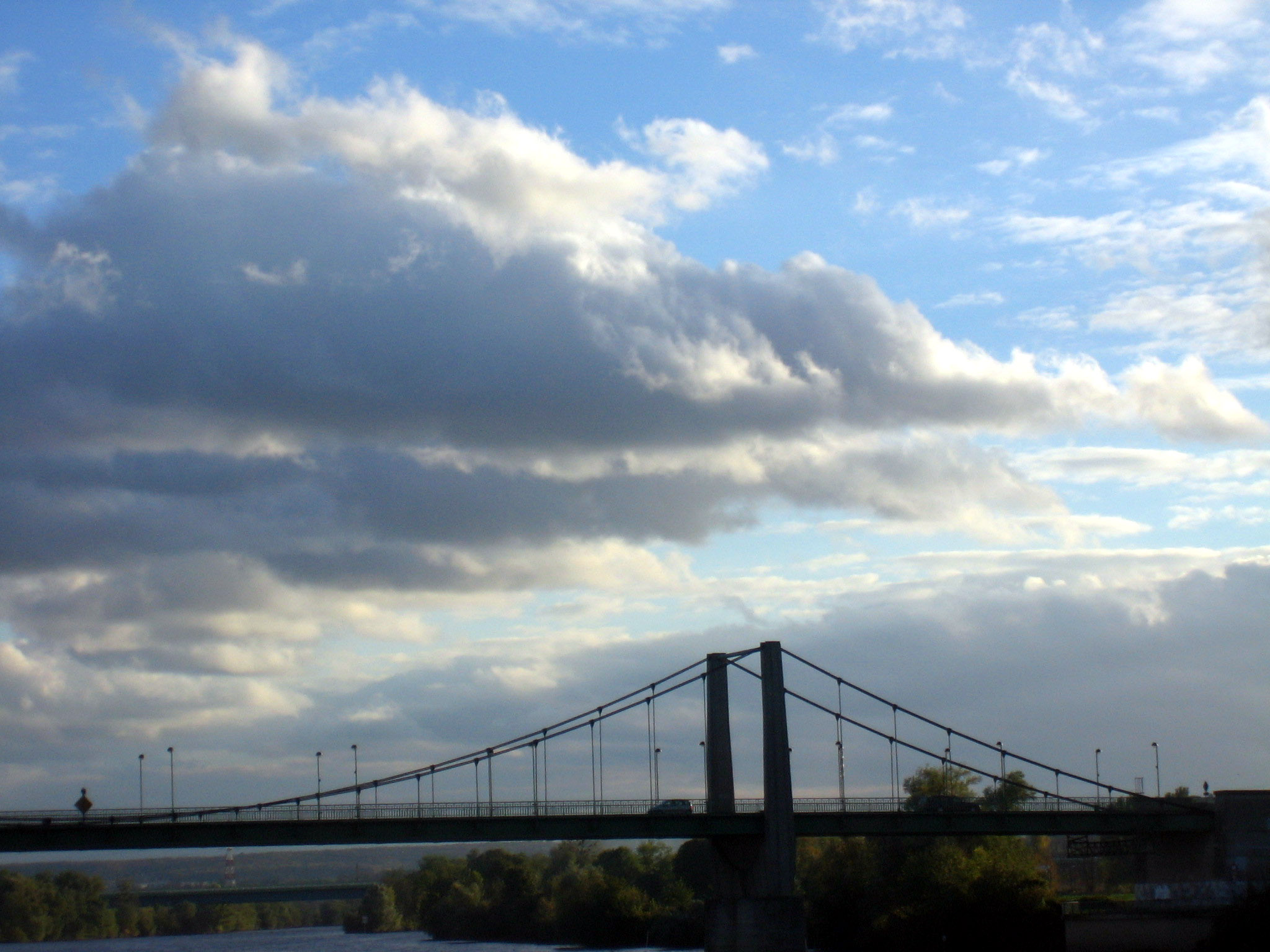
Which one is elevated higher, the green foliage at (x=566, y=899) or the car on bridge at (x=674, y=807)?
A: the car on bridge at (x=674, y=807)

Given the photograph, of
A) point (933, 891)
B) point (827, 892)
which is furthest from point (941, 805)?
point (827, 892)

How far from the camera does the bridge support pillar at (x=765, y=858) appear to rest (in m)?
87.5

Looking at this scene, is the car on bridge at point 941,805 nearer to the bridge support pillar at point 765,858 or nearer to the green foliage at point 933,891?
the green foliage at point 933,891

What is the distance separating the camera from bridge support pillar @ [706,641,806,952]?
287ft

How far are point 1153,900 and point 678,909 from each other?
63.0m

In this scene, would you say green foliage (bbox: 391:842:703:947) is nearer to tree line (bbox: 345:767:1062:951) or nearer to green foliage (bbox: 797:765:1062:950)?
tree line (bbox: 345:767:1062:951)

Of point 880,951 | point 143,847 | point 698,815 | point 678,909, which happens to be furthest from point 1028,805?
point 143,847

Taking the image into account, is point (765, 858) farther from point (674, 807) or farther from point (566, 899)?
point (566, 899)

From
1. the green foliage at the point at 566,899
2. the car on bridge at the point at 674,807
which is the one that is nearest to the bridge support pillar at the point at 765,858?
the car on bridge at the point at 674,807

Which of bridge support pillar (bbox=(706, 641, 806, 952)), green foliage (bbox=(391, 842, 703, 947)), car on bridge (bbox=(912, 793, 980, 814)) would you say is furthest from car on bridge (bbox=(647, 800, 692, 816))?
green foliage (bbox=(391, 842, 703, 947))

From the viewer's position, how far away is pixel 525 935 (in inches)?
6516

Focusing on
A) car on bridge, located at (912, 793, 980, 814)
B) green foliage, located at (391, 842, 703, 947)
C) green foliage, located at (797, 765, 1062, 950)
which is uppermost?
car on bridge, located at (912, 793, 980, 814)

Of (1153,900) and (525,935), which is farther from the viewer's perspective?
(525,935)

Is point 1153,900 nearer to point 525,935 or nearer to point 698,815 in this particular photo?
point 698,815
